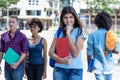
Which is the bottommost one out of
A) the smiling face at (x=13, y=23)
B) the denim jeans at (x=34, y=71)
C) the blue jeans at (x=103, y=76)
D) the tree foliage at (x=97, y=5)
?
the tree foliage at (x=97, y=5)

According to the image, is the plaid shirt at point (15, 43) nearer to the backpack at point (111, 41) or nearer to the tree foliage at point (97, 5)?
the backpack at point (111, 41)

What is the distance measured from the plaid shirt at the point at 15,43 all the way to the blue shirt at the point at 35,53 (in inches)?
14.5

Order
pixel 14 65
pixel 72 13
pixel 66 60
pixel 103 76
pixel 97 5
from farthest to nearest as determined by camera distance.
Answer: pixel 97 5 → pixel 14 65 → pixel 103 76 → pixel 72 13 → pixel 66 60

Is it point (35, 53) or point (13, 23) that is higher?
point (13, 23)

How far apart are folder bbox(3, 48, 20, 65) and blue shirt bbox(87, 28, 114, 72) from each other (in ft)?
3.58

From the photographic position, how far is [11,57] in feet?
20.2

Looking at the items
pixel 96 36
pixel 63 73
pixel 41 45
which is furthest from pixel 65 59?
pixel 41 45

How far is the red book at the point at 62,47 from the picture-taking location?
5105 millimetres

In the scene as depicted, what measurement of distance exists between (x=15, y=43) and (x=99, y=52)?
4.09 ft

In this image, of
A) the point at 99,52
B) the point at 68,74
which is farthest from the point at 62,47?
the point at 99,52

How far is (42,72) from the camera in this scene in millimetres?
6742

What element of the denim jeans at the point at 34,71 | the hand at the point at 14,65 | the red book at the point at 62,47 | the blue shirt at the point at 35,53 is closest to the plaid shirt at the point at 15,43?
the hand at the point at 14,65

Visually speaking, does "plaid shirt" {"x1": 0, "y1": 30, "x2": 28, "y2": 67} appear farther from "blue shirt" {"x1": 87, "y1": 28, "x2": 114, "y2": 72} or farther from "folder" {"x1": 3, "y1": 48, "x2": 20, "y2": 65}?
"blue shirt" {"x1": 87, "y1": 28, "x2": 114, "y2": 72}

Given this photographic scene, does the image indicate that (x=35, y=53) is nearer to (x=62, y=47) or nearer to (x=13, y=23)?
(x=13, y=23)
